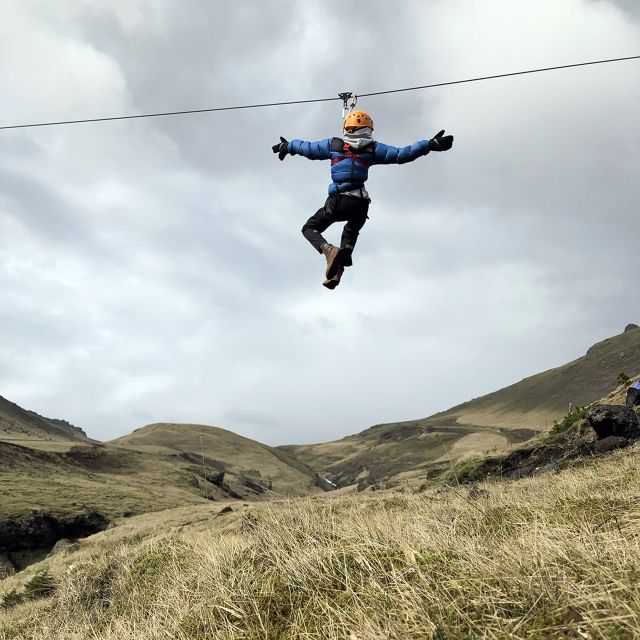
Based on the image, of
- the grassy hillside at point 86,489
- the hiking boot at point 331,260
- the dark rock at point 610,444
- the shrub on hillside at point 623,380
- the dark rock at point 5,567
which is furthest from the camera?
the grassy hillside at point 86,489

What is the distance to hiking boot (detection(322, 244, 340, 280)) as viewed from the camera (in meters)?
7.11

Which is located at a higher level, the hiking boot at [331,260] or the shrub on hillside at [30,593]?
the hiking boot at [331,260]

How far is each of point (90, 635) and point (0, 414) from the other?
102168 mm

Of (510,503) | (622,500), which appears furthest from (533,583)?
(510,503)

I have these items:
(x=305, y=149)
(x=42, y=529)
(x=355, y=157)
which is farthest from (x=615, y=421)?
(x=42, y=529)

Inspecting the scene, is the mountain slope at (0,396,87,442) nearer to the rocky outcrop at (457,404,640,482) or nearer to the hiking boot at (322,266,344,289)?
the rocky outcrop at (457,404,640,482)

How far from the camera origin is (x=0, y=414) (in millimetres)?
88062

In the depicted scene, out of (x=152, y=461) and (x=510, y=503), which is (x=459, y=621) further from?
(x=152, y=461)

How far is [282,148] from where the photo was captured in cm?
801

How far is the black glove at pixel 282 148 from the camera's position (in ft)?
26.2

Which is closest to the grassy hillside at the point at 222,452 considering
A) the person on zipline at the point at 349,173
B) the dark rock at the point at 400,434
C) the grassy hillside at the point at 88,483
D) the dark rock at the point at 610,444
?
the grassy hillside at the point at 88,483

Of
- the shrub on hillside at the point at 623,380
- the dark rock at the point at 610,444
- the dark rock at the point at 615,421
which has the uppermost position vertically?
the shrub on hillside at the point at 623,380

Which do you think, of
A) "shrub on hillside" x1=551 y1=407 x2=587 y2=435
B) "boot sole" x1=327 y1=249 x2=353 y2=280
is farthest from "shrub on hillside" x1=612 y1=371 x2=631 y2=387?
"boot sole" x1=327 y1=249 x2=353 y2=280

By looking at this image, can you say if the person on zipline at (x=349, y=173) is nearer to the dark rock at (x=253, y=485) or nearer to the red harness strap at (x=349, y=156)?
the red harness strap at (x=349, y=156)
